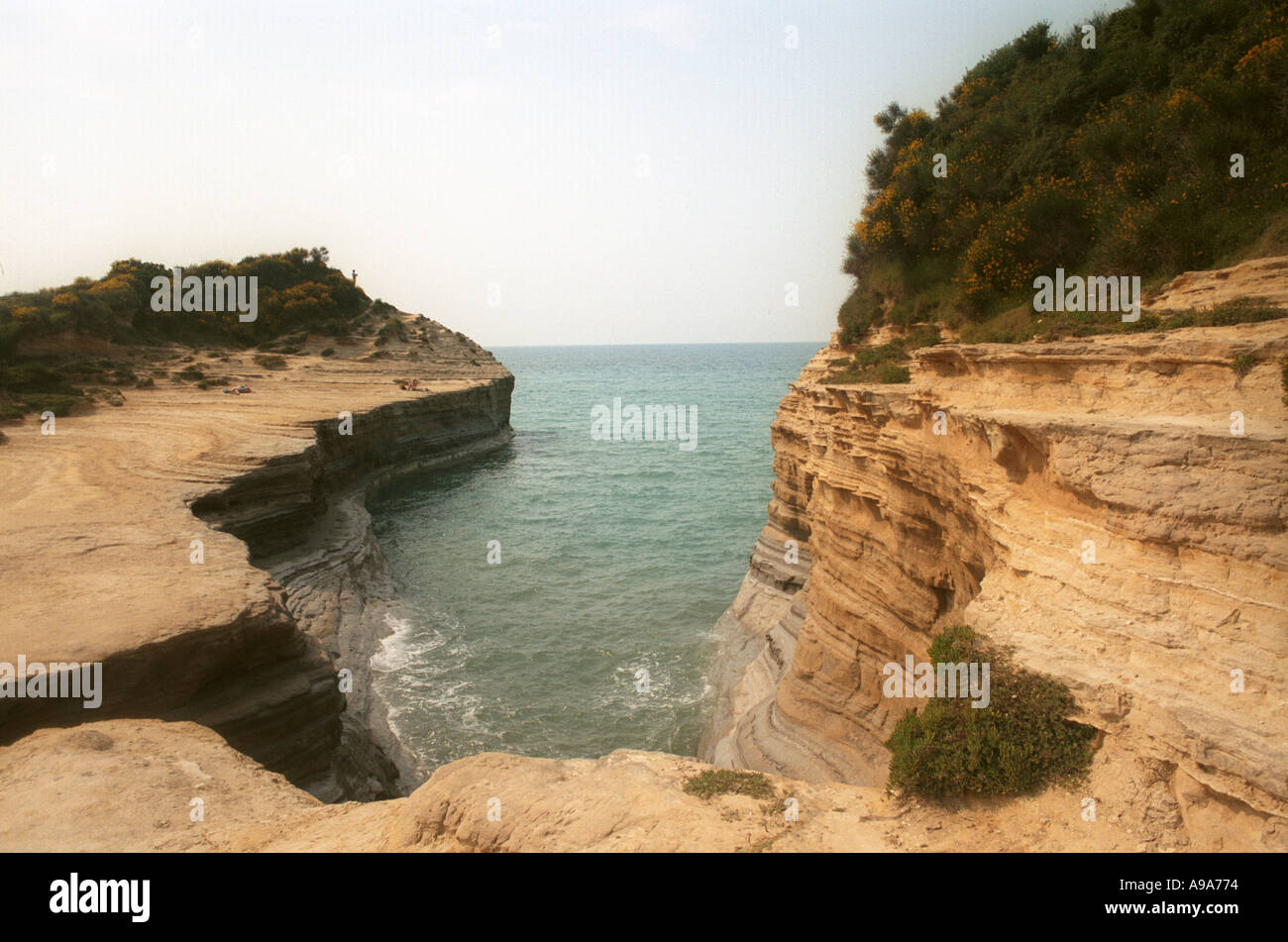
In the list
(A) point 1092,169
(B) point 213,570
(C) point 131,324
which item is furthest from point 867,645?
(C) point 131,324

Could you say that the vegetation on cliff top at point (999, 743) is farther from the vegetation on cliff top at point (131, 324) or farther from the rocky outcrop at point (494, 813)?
the vegetation on cliff top at point (131, 324)

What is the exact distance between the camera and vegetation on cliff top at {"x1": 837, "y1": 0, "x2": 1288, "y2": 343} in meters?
10.8

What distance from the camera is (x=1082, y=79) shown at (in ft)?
52.4

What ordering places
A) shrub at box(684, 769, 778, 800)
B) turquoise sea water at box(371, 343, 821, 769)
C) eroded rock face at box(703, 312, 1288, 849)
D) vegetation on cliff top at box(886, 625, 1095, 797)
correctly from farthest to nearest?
turquoise sea water at box(371, 343, 821, 769) → shrub at box(684, 769, 778, 800) → vegetation on cliff top at box(886, 625, 1095, 797) → eroded rock face at box(703, 312, 1288, 849)

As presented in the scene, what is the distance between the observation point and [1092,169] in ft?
45.4

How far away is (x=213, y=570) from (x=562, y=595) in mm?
13414

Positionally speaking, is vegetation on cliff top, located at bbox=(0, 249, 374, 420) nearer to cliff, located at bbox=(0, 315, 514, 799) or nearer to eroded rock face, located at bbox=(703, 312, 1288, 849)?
cliff, located at bbox=(0, 315, 514, 799)

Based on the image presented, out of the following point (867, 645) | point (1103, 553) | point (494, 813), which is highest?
point (1103, 553)

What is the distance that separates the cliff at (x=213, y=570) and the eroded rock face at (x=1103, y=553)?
8.70 meters

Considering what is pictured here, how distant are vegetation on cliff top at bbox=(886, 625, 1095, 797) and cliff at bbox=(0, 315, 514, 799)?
9.35m

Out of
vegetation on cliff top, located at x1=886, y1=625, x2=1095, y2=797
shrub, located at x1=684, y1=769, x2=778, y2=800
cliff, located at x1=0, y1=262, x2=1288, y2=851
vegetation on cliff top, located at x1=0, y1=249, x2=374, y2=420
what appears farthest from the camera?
vegetation on cliff top, located at x1=0, y1=249, x2=374, y2=420

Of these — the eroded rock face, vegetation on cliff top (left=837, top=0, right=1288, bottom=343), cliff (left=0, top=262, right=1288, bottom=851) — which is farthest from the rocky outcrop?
vegetation on cliff top (left=837, top=0, right=1288, bottom=343)

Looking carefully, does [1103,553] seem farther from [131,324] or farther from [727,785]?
[131,324]

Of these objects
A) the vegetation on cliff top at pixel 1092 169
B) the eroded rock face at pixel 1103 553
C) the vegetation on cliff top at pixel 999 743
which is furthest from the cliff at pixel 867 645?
the vegetation on cliff top at pixel 1092 169
